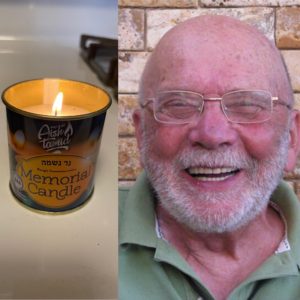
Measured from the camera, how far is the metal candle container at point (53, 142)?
1.25ft

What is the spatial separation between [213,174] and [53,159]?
131mm

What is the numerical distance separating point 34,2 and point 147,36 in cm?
24

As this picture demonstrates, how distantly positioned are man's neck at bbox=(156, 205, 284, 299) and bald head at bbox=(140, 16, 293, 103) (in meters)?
0.10

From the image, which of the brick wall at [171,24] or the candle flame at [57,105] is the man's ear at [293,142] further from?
the candle flame at [57,105]

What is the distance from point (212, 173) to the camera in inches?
14.0

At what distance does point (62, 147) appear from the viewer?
0.39 metres

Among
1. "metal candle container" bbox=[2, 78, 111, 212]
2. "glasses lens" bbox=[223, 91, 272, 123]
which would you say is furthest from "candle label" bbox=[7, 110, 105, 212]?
"glasses lens" bbox=[223, 91, 272, 123]

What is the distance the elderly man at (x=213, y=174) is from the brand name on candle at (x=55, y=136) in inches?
2.2

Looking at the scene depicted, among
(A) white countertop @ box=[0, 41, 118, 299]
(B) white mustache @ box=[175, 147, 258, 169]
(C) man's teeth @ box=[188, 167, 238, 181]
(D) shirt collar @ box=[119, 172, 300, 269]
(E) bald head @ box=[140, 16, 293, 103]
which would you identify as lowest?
(A) white countertop @ box=[0, 41, 118, 299]

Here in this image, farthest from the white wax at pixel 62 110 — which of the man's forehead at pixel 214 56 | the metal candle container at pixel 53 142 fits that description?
the man's forehead at pixel 214 56

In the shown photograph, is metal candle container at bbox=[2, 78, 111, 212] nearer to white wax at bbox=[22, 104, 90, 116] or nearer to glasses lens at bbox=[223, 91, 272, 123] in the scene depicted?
white wax at bbox=[22, 104, 90, 116]

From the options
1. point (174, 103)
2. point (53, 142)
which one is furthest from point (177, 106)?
point (53, 142)

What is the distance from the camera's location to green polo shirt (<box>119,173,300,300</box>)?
0.37m

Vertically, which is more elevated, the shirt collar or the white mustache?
the white mustache
